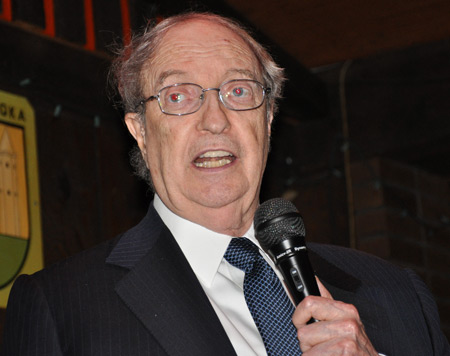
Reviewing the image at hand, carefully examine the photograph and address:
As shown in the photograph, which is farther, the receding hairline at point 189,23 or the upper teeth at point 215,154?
the receding hairline at point 189,23

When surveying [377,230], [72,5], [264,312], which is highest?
[72,5]

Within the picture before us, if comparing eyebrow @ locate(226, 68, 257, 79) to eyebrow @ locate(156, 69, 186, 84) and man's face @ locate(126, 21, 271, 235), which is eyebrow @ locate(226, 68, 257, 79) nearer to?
man's face @ locate(126, 21, 271, 235)

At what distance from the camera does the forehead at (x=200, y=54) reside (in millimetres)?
2191

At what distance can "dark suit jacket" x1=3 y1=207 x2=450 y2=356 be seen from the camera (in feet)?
5.94

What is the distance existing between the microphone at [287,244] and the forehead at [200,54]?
1.60 feet

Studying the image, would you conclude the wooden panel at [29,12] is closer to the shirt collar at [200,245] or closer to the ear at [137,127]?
the ear at [137,127]

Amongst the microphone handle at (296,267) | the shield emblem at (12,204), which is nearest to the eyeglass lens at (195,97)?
the microphone handle at (296,267)

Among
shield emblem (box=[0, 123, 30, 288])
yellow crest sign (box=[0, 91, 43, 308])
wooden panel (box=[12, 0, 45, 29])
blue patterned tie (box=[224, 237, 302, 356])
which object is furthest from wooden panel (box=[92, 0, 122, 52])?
blue patterned tie (box=[224, 237, 302, 356])

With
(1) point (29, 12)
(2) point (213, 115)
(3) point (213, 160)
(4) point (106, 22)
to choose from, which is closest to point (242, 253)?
(3) point (213, 160)

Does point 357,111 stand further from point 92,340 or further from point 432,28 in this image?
point 92,340

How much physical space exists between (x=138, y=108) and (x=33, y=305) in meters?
0.67

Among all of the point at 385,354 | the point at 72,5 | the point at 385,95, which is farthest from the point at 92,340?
the point at 385,95

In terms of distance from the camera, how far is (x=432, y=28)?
4219mm

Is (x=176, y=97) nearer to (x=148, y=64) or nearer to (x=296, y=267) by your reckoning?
(x=148, y=64)
